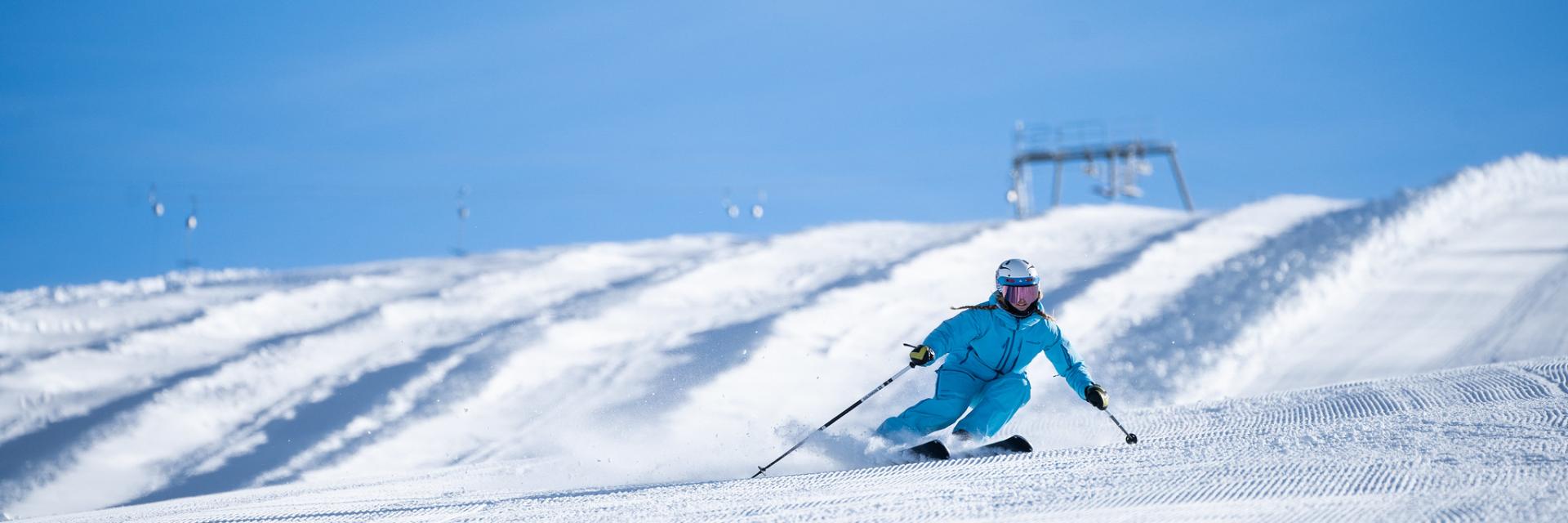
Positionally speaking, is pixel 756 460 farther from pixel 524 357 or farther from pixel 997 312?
pixel 524 357

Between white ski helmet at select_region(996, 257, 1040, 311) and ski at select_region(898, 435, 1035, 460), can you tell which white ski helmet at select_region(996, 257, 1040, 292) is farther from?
ski at select_region(898, 435, 1035, 460)

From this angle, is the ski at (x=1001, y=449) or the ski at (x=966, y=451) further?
the ski at (x=1001, y=449)

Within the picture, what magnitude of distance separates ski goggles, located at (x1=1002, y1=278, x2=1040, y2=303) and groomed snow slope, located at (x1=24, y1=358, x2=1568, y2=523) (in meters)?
0.67

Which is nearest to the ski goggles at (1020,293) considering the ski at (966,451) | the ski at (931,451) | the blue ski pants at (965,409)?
the blue ski pants at (965,409)

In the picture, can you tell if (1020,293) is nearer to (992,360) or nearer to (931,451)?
(992,360)

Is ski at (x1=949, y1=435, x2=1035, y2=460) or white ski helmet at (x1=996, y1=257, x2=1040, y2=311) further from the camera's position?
white ski helmet at (x1=996, y1=257, x2=1040, y2=311)

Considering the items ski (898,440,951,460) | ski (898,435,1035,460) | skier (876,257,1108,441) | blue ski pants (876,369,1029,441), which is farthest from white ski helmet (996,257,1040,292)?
ski (898,440,951,460)

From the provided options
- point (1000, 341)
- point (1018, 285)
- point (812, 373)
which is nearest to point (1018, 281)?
point (1018, 285)

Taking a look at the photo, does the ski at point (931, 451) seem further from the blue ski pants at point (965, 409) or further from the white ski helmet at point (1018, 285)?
the white ski helmet at point (1018, 285)

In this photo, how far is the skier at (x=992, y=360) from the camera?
17.9 ft

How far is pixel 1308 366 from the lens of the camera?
9.95 m

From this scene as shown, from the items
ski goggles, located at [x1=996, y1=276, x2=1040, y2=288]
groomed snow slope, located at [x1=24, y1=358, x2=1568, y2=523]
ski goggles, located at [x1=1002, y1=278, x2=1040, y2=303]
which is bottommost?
groomed snow slope, located at [x1=24, y1=358, x2=1568, y2=523]

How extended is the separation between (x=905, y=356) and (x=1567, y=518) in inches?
310

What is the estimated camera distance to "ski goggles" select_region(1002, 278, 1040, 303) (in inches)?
217
